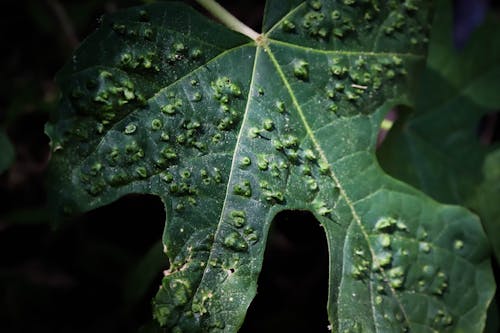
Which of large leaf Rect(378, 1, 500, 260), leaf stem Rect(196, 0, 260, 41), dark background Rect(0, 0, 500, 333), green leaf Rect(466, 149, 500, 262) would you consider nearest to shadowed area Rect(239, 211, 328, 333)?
dark background Rect(0, 0, 500, 333)

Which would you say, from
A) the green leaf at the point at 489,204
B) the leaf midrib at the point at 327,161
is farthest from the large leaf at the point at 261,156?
the green leaf at the point at 489,204

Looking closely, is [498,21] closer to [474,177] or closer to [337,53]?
[474,177]

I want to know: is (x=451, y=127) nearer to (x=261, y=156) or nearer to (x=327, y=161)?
(x=327, y=161)

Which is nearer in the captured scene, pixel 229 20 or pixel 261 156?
pixel 261 156

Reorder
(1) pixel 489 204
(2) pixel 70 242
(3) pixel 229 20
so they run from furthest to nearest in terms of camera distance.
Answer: (2) pixel 70 242 → (1) pixel 489 204 → (3) pixel 229 20

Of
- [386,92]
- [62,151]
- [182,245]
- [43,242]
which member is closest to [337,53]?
[386,92]

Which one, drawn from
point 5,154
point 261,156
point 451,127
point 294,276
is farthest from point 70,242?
point 451,127

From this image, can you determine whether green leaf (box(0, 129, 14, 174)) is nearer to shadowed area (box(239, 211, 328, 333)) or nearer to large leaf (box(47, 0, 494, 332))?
large leaf (box(47, 0, 494, 332))
